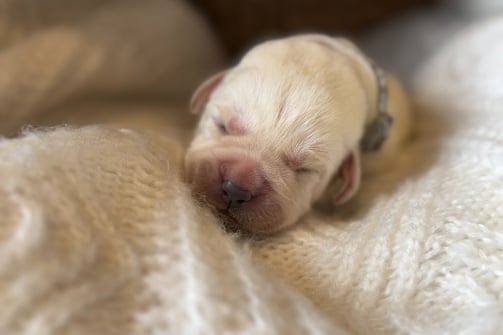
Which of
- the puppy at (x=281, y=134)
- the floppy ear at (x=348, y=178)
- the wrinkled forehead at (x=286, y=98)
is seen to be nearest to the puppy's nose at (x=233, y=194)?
the puppy at (x=281, y=134)

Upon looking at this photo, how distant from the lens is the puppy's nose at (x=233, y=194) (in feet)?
3.59

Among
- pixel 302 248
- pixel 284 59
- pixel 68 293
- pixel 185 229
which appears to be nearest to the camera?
pixel 68 293

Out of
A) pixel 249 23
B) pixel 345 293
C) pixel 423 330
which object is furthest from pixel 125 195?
pixel 249 23

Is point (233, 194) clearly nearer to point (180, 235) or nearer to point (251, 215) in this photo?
point (251, 215)

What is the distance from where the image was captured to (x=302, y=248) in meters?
1.03

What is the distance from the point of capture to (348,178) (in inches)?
51.3

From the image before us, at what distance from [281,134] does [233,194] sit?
17cm

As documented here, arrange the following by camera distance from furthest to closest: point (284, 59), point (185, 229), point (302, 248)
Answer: point (284, 59)
point (302, 248)
point (185, 229)

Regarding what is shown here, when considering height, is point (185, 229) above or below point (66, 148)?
below

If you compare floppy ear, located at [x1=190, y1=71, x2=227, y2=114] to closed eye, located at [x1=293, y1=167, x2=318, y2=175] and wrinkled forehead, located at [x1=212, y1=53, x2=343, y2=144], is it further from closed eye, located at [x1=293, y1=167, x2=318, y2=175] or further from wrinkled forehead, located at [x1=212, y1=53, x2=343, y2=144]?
closed eye, located at [x1=293, y1=167, x2=318, y2=175]

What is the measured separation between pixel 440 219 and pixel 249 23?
111cm

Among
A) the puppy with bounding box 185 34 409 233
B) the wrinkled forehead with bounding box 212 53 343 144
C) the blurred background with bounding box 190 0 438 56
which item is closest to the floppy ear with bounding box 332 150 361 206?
the puppy with bounding box 185 34 409 233

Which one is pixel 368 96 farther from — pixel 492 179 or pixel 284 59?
pixel 492 179

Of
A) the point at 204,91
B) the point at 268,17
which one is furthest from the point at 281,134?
the point at 268,17
